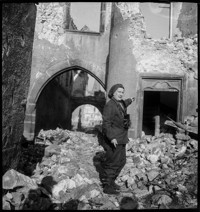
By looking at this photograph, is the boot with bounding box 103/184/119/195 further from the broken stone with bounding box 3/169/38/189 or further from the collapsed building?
the collapsed building

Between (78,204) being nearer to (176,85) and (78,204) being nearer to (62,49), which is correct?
(176,85)

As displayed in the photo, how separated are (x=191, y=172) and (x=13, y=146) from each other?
300 centimetres

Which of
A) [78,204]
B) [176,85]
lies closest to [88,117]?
[176,85]

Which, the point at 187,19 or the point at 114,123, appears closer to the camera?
the point at 114,123

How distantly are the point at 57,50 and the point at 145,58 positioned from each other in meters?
3.74

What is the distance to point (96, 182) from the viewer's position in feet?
12.0

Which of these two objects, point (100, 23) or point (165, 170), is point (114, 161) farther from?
point (100, 23)

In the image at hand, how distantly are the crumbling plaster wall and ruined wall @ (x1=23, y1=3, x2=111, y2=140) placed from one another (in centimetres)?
155

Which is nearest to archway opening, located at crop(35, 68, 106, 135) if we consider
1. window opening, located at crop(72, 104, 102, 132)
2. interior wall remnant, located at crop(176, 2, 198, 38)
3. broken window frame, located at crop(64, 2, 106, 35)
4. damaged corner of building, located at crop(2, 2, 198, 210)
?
damaged corner of building, located at crop(2, 2, 198, 210)

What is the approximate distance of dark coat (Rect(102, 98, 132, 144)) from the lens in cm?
311

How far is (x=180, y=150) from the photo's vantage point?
495 cm

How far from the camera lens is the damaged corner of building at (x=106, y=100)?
2.78 m

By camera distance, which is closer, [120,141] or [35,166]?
[120,141]

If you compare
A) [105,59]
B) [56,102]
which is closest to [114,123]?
[105,59]
